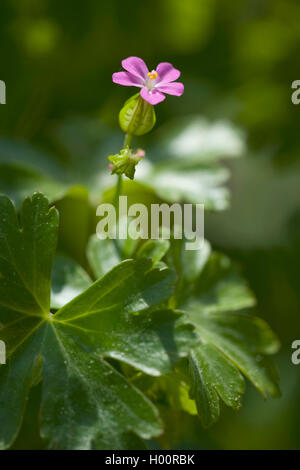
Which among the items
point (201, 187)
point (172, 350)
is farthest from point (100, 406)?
point (201, 187)

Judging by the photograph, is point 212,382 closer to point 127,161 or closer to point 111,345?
point 111,345

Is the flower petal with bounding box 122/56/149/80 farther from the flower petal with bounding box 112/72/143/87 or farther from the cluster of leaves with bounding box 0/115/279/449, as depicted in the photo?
the cluster of leaves with bounding box 0/115/279/449

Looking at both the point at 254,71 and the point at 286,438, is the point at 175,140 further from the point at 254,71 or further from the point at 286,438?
the point at 286,438

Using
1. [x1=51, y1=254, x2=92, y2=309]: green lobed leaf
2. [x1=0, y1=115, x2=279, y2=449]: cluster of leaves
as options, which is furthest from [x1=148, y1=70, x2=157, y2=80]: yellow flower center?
[x1=51, y1=254, x2=92, y2=309]: green lobed leaf

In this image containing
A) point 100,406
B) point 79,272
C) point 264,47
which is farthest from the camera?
point 264,47

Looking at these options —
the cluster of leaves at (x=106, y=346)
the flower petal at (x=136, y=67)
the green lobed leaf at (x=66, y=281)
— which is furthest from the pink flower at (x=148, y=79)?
the green lobed leaf at (x=66, y=281)
